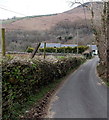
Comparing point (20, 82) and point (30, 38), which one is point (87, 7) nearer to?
point (30, 38)

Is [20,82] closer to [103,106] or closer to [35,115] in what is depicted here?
[35,115]

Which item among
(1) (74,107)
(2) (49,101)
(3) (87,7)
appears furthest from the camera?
(3) (87,7)

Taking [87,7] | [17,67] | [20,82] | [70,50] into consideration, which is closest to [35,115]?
[20,82]

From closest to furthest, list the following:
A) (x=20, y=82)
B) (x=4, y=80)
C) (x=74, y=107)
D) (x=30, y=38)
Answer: (x=4, y=80)
(x=20, y=82)
(x=74, y=107)
(x=30, y=38)

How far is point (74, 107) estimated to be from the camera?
Answer: 8.40 metres

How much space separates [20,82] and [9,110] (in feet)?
6.30

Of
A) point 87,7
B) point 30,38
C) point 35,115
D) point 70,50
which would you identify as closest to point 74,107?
point 35,115

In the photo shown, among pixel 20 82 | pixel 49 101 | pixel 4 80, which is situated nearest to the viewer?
pixel 4 80

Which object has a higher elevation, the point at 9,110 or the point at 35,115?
the point at 9,110

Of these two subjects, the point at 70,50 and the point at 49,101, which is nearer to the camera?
the point at 49,101

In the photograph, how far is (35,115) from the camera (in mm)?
6887

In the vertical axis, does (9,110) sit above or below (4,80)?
below

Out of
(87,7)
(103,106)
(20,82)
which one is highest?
(87,7)

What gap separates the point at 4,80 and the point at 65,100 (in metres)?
4.13
